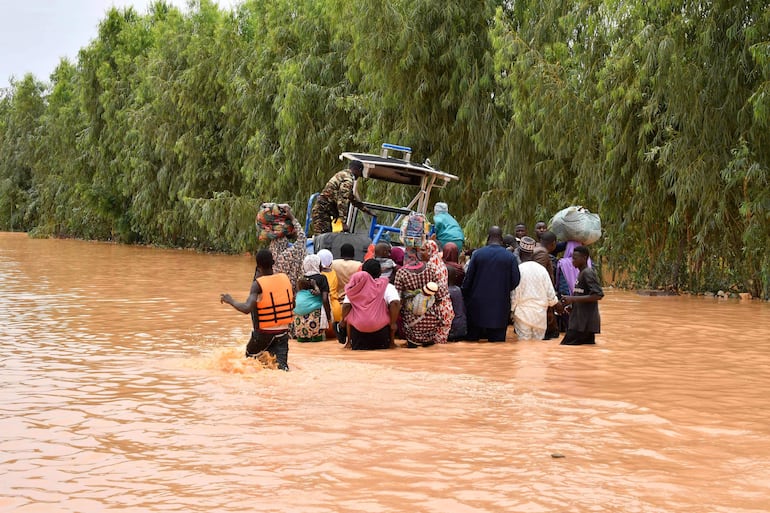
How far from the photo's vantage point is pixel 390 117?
92.3 feet

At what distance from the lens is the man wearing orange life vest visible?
10.8 meters

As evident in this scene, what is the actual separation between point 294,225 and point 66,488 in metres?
8.20

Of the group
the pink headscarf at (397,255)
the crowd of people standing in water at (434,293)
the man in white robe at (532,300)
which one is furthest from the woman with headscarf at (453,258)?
the man in white robe at (532,300)

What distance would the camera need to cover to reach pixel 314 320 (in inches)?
562

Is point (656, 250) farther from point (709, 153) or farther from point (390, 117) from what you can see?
point (390, 117)

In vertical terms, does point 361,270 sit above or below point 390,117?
below

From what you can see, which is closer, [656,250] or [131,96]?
[656,250]

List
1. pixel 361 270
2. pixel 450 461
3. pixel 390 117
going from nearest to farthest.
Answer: pixel 450 461 → pixel 361 270 → pixel 390 117

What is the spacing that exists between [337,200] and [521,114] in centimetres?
853

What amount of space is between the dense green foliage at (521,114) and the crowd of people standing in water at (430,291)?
22.2 feet

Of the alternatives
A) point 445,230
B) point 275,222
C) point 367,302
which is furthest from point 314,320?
point 445,230

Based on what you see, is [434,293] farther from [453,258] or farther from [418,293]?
[453,258]

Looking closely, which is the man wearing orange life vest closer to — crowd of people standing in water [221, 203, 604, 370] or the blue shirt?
crowd of people standing in water [221, 203, 604, 370]

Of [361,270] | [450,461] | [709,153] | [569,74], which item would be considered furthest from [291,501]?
[569,74]
